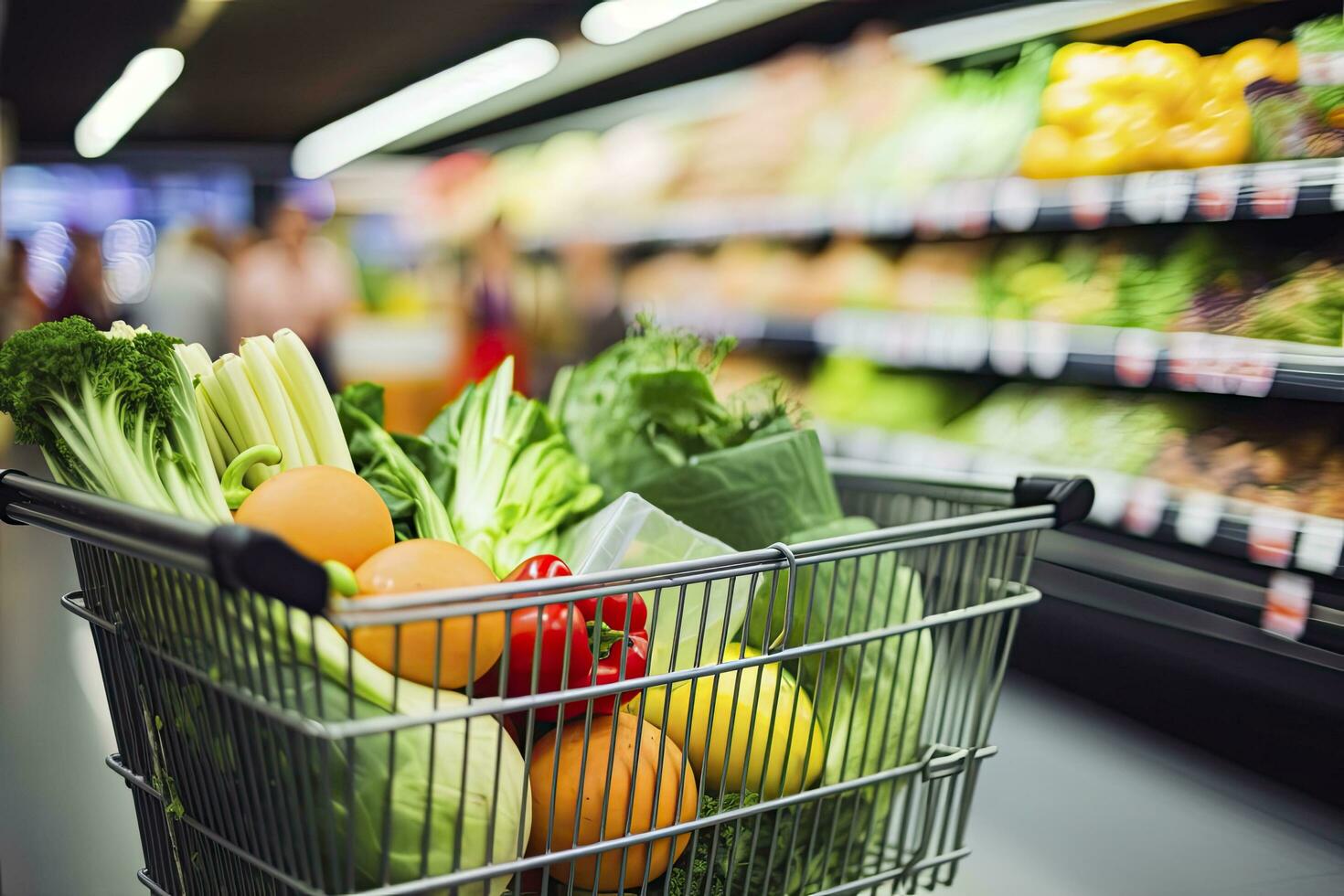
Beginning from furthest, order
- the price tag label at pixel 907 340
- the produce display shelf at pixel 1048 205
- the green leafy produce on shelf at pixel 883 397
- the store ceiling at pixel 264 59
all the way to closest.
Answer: the store ceiling at pixel 264 59
the green leafy produce on shelf at pixel 883 397
the price tag label at pixel 907 340
the produce display shelf at pixel 1048 205

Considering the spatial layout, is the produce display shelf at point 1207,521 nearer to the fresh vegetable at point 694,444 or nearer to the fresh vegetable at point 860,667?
the fresh vegetable at point 694,444

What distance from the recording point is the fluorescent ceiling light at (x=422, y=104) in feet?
19.3

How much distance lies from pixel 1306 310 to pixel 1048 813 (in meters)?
1.26

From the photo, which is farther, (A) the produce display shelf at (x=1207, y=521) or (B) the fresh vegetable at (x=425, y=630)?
(A) the produce display shelf at (x=1207, y=521)

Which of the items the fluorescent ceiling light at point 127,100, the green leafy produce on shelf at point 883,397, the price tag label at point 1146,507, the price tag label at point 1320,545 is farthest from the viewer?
the fluorescent ceiling light at point 127,100

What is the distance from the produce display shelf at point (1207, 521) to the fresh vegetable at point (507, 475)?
0.69 metres

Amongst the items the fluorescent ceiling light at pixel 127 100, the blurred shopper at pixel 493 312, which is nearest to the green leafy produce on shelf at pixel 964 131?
the blurred shopper at pixel 493 312

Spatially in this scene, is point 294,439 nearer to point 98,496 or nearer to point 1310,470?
point 98,496

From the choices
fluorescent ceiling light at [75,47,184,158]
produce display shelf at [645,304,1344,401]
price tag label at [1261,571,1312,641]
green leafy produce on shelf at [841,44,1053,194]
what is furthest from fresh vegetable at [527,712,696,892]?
fluorescent ceiling light at [75,47,184,158]

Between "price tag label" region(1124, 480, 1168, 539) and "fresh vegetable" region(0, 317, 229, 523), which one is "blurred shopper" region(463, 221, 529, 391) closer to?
"price tag label" region(1124, 480, 1168, 539)

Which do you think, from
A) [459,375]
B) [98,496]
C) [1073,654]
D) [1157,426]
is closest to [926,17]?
[1157,426]

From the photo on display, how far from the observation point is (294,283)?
23.1 feet

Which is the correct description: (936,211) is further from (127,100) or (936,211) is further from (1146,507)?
(127,100)

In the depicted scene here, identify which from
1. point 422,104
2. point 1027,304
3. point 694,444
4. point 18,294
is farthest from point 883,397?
point 18,294
